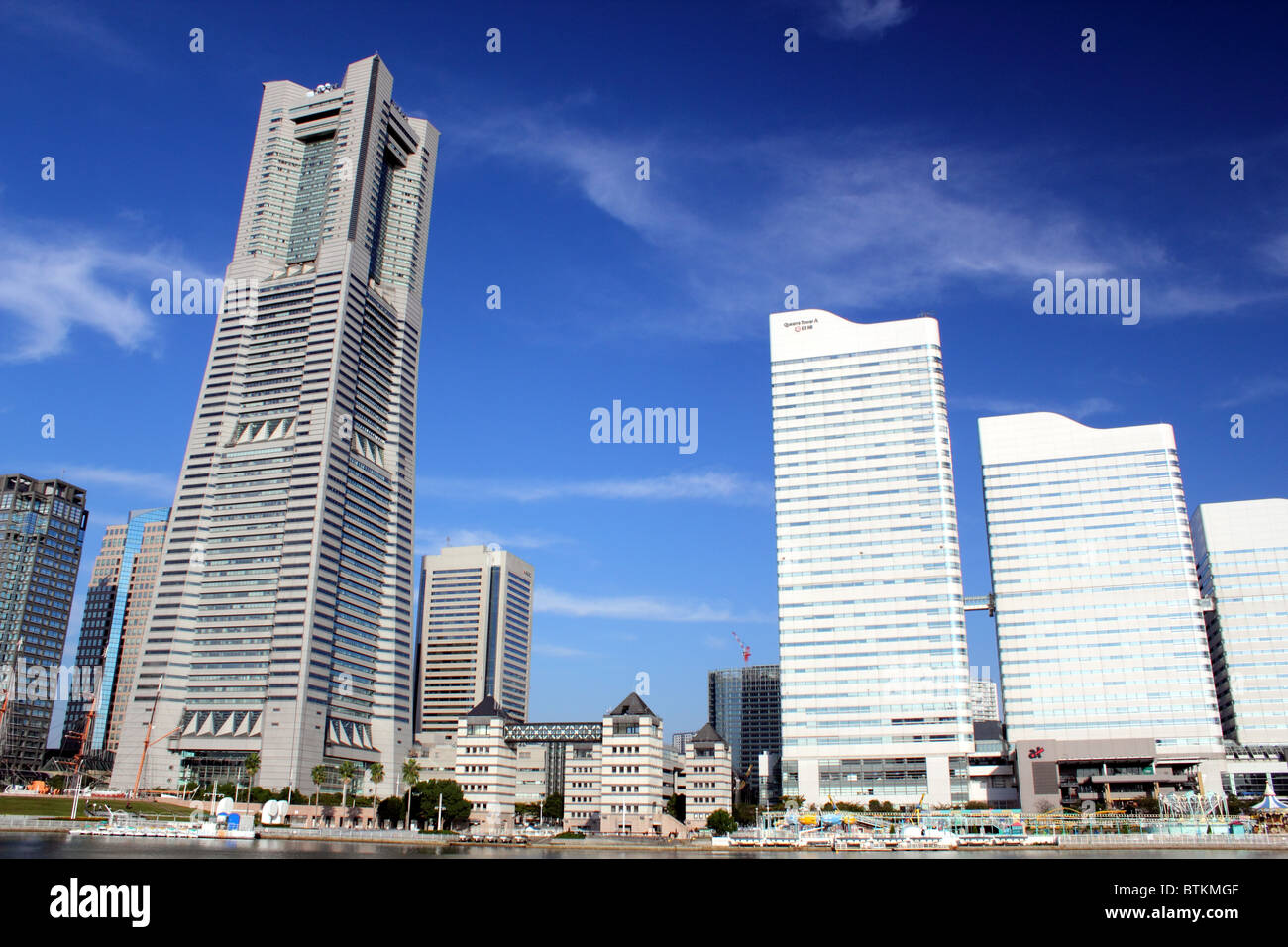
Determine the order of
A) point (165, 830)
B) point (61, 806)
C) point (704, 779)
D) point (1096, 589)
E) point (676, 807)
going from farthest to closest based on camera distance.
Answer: point (1096, 589) → point (676, 807) → point (704, 779) → point (61, 806) → point (165, 830)

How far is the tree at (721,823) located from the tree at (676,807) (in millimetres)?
11731

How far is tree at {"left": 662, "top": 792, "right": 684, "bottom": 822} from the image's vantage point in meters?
181

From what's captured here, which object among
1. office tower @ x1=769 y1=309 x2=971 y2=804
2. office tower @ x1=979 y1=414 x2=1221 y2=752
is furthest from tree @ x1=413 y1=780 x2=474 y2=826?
office tower @ x1=979 y1=414 x2=1221 y2=752

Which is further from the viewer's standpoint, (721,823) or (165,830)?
(721,823)

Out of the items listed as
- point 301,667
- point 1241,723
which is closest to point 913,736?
point 1241,723

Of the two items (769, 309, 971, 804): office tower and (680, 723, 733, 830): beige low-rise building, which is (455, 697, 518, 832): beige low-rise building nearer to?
(680, 723, 733, 830): beige low-rise building


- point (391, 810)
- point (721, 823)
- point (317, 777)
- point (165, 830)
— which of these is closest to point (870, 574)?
point (721, 823)

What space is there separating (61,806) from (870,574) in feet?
474

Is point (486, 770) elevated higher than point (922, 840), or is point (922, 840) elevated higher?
point (486, 770)

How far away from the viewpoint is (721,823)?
163875 millimetres

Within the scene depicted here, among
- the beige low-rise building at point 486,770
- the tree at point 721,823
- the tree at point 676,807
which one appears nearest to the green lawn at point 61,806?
the beige low-rise building at point 486,770

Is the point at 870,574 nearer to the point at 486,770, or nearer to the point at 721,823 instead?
the point at 721,823

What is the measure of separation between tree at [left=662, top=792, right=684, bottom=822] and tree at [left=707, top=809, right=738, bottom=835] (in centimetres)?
1173
